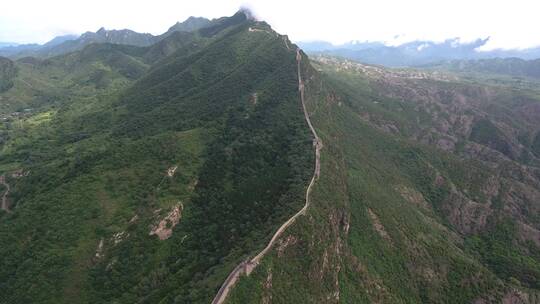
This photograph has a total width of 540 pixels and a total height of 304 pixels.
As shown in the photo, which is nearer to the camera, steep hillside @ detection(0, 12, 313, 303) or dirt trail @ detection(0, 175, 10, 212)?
steep hillside @ detection(0, 12, 313, 303)

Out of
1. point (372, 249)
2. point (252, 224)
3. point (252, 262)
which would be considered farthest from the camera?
point (372, 249)

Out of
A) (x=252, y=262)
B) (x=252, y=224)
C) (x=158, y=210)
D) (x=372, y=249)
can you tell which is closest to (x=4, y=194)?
(x=158, y=210)

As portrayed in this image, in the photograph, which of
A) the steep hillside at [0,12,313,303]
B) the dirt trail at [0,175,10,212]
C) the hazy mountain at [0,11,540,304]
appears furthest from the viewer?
the dirt trail at [0,175,10,212]

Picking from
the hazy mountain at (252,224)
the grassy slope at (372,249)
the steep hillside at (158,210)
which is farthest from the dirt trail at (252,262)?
the steep hillside at (158,210)

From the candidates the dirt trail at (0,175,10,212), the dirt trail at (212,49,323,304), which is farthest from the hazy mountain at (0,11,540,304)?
the dirt trail at (0,175,10,212)

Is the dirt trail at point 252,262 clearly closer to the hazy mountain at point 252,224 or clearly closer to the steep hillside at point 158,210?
the hazy mountain at point 252,224

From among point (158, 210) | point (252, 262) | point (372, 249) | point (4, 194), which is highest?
point (252, 262)

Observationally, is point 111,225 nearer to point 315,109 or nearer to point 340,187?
point 340,187

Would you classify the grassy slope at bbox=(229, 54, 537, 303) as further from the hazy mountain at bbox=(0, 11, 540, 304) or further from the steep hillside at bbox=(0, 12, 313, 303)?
the steep hillside at bbox=(0, 12, 313, 303)

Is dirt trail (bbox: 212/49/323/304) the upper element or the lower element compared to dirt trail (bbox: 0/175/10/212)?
upper

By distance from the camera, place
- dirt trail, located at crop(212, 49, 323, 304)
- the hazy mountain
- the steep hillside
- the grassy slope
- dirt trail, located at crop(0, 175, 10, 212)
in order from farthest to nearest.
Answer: dirt trail, located at crop(0, 175, 10, 212) < the steep hillside < the hazy mountain < the grassy slope < dirt trail, located at crop(212, 49, 323, 304)

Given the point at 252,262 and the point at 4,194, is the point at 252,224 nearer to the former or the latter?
the point at 252,262
